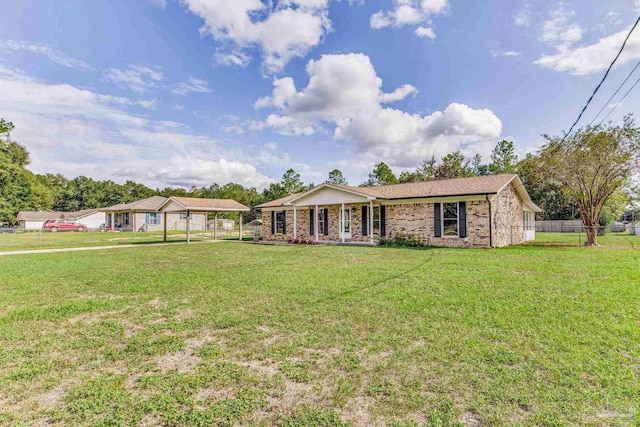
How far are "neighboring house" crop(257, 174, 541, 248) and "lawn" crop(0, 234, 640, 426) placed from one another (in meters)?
7.58

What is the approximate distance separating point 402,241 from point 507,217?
5.77m

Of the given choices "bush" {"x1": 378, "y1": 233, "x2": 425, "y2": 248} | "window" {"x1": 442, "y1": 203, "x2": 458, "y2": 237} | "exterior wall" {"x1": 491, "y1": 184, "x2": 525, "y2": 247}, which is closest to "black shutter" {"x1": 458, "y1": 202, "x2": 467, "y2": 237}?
"window" {"x1": 442, "y1": 203, "x2": 458, "y2": 237}

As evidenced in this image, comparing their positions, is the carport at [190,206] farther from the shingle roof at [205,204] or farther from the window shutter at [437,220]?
the window shutter at [437,220]

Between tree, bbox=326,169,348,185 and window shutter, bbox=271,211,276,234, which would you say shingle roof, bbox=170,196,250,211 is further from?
tree, bbox=326,169,348,185

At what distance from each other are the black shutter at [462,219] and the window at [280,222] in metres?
11.4

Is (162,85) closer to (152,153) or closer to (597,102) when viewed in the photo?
(152,153)

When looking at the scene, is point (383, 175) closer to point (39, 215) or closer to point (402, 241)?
point (402, 241)

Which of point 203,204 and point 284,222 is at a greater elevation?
point 203,204

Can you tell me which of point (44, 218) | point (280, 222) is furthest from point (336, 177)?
point (44, 218)

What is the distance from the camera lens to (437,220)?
1566cm

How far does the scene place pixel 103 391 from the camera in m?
2.80

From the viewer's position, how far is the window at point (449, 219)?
15.3 m

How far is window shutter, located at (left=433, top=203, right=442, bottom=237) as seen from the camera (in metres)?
15.6

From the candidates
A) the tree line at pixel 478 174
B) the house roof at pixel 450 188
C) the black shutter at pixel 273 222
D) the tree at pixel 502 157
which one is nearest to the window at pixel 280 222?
the black shutter at pixel 273 222
